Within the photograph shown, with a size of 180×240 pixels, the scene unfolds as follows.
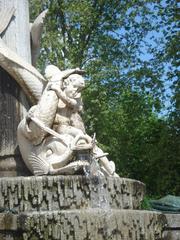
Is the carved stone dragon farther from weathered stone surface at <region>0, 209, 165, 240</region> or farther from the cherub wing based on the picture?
weathered stone surface at <region>0, 209, 165, 240</region>

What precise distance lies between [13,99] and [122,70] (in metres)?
14.4

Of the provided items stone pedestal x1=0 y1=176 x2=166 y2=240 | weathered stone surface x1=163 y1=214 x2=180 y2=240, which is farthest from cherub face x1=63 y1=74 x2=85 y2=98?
weathered stone surface x1=163 y1=214 x2=180 y2=240

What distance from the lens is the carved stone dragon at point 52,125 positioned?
8883mm

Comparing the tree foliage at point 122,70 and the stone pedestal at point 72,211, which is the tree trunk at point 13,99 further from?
the tree foliage at point 122,70

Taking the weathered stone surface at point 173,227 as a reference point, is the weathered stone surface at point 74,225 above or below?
below

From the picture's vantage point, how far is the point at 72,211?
25.7 ft

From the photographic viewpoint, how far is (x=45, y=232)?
25.4 ft

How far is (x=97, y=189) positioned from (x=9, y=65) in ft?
8.57

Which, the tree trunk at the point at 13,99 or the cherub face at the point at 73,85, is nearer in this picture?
the cherub face at the point at 73,85

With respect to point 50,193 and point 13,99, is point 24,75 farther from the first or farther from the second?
point 50,193

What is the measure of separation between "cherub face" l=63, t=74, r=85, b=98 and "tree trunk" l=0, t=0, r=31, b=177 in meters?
0.86

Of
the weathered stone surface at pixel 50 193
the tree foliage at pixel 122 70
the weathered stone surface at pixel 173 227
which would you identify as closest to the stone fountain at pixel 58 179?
the weathered stone surface at pixel 50 193

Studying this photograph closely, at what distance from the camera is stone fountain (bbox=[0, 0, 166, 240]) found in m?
7.79

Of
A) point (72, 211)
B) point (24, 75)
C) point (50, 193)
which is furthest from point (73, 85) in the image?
point (72, 211)
